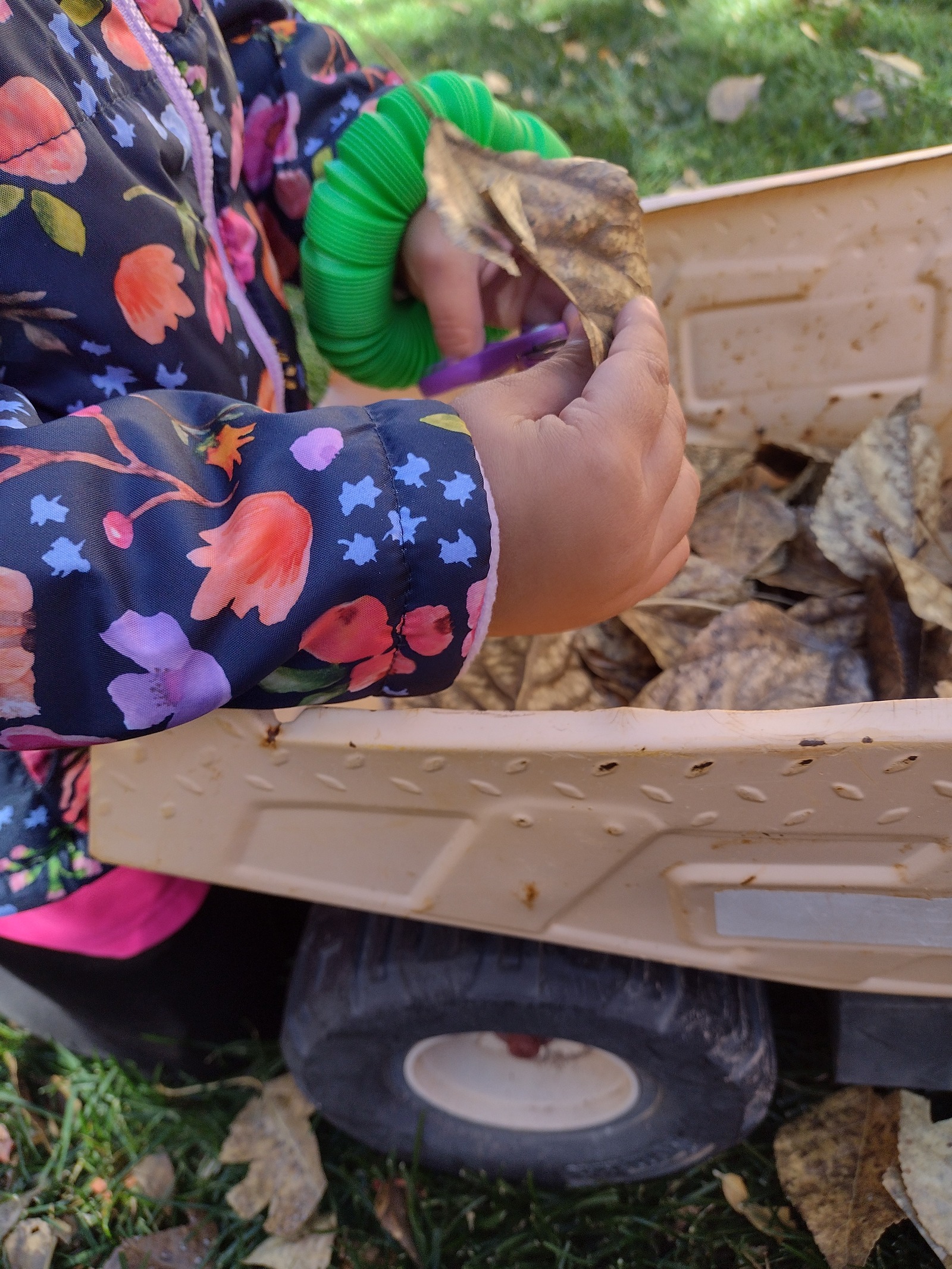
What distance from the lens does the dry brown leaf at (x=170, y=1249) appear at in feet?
3.23

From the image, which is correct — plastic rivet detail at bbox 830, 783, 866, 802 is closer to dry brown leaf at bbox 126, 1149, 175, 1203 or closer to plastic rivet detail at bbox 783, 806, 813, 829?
plastic rivet detail at bbox 783, 806, 813, 829

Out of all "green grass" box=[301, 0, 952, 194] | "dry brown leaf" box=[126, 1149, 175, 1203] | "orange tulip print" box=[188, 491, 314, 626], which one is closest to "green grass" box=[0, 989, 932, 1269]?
"dry brown leaf" box=[126, 1149, 175, 1203]

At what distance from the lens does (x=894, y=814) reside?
56 cm

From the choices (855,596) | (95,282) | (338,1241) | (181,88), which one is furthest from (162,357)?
(338,1241)

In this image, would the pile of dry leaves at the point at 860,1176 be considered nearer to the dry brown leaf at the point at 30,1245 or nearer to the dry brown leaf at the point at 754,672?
the dry brown leaf at the point at 754,672

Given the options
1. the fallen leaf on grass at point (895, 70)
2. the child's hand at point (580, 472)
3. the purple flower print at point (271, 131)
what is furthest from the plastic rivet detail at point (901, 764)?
the fallen leaf on grass at point (895, 70)

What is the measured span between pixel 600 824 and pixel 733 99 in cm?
203

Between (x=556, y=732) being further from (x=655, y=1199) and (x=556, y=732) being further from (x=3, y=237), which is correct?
(x=655, y=1199)

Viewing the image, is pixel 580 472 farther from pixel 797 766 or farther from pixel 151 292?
pixel 151 292

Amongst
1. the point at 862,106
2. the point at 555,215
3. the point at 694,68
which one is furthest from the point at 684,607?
the point at 694,68

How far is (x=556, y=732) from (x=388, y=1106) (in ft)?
1.98

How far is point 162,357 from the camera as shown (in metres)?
0.69

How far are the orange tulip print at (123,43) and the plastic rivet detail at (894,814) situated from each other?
720 millimetres

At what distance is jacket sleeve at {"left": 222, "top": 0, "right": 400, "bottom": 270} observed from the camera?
35.8 inches
